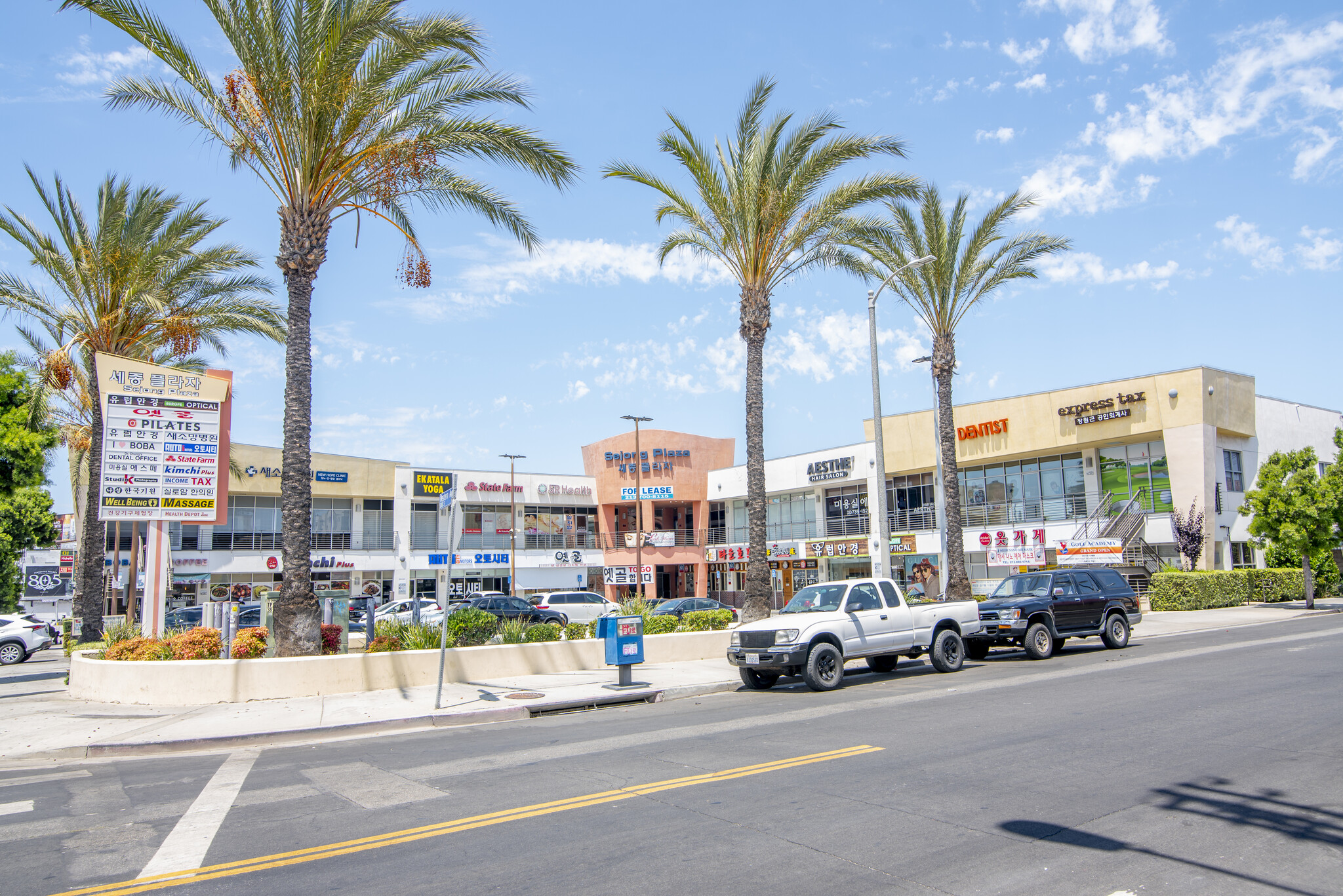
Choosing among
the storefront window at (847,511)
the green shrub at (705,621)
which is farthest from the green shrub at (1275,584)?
the green shrub at (705,621)

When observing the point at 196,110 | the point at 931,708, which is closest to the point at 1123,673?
the point at 931,708

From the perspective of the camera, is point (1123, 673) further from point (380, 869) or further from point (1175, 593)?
point (1175, 593)

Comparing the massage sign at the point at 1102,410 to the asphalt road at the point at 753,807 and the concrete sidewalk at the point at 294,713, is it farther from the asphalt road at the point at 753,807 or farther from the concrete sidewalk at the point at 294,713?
the asphalt road at the point at 753,807

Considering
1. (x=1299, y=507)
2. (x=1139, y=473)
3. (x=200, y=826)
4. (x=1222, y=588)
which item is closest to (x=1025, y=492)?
(x=1139, y=473)

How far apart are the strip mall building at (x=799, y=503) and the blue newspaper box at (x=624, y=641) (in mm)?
15750

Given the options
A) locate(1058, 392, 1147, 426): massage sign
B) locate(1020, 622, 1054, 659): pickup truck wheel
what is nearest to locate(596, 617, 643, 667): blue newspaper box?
locate(1020, 622, 1054, 659): pickup truck wheel

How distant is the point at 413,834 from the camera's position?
21.5ft

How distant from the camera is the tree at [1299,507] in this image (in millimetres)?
30703

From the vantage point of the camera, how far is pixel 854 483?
151 ft

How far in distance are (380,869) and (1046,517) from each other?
126ft

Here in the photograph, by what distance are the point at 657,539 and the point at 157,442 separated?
3787 cm

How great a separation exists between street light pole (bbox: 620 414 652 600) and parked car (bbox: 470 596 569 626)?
1280cm

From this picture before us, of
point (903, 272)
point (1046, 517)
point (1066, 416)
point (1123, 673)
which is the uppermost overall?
point (903, 272)

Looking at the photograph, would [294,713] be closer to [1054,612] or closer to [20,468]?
[20,468]
